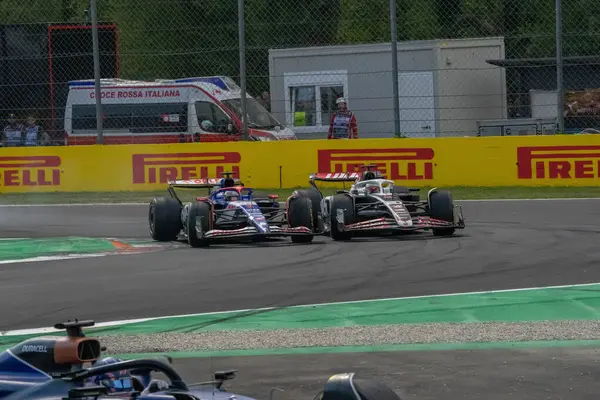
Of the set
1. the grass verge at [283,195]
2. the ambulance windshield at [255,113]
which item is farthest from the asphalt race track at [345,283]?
the ambulance windshield at [255,113]

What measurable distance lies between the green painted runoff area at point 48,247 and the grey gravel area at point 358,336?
18.3 ft

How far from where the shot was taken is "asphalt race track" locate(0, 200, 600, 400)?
7.32 m

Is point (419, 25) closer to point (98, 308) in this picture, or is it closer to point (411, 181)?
point (411, 181)

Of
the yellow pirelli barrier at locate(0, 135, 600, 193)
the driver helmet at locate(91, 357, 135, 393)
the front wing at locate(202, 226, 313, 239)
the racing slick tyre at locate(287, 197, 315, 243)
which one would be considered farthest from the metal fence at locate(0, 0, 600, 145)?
the driver helmet at locate(91, 357, 135, 393)

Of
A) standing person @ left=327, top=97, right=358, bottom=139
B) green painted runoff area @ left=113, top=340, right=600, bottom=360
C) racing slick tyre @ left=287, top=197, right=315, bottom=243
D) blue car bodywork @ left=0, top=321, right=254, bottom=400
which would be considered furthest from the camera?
standing person @ left=327, top=97, right=358, bottom=139

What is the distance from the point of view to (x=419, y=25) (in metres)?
25.8

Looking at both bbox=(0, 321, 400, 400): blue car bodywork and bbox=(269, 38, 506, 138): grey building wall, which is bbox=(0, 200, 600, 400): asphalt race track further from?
bbox=(269, 38, 506, 138): grey building wall

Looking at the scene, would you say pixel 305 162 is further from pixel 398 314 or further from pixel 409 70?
pixel 398 314

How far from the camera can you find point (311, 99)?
23.4 meters

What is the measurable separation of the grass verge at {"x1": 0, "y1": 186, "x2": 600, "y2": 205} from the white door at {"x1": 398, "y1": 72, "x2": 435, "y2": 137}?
1892 mm


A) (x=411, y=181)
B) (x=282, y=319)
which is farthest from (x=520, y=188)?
(x=282, y=319)

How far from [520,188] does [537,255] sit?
7591 millimetres

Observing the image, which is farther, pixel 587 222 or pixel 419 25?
pixel 419 25

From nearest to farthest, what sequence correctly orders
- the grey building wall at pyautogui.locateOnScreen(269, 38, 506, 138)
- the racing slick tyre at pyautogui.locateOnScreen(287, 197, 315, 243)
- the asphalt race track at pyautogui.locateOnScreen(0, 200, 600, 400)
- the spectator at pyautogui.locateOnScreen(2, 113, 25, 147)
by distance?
the asphalt race track at pyautogui.locateOnScreen(0, 200, 600, 400) < the racing slick tyre at pyautogui.locateOnScreen(287, 197, 315, 243) < the grey building wall at pyautogui.locateOnScreen(269, 38, 506, 138) < the spectator at pyautogui.locateOnScreen(2, 113, 25, 147)
